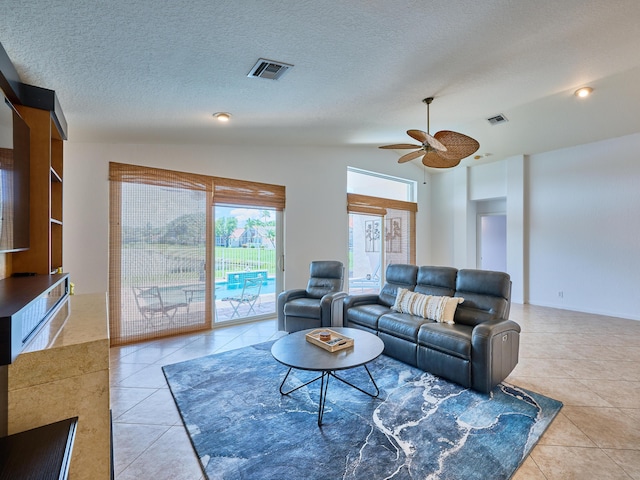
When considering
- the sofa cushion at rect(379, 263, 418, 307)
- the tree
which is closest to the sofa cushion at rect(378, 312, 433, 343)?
the sofa cushion at rect(379, 263, 418, 307)

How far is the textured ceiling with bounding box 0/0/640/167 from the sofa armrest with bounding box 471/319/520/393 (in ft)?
7.70

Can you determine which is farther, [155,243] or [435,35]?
[155,243]

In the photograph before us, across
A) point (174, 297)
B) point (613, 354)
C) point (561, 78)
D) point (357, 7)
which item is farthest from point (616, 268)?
→ point (174, 297)

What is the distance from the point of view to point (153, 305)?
12.9 ft

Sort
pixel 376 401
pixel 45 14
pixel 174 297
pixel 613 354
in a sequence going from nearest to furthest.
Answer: pixel 45 14, pixel 376 401, pixel 613 354, pixel 174 297

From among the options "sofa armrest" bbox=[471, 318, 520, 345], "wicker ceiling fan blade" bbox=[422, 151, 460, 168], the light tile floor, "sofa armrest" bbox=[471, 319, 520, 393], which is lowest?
the light tile floor

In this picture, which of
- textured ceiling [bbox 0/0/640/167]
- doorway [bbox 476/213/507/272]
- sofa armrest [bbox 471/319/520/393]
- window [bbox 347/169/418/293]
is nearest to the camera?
textured ceiling [bbox 0/0/640/167]

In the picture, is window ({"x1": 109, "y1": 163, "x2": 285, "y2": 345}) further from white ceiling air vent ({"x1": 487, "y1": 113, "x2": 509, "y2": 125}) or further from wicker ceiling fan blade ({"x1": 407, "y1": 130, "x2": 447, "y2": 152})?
white ceiling air vent ({"x1": 487, "y1": 113, "x2": 509, "y2": 125})

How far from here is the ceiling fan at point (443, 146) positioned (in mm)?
2863

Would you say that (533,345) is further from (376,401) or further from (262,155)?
(262,155)

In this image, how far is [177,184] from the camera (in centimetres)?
407

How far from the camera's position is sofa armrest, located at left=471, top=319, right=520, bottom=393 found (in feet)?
8.14

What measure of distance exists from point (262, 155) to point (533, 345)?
4.66 meters

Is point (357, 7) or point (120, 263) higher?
point (357, 7)
